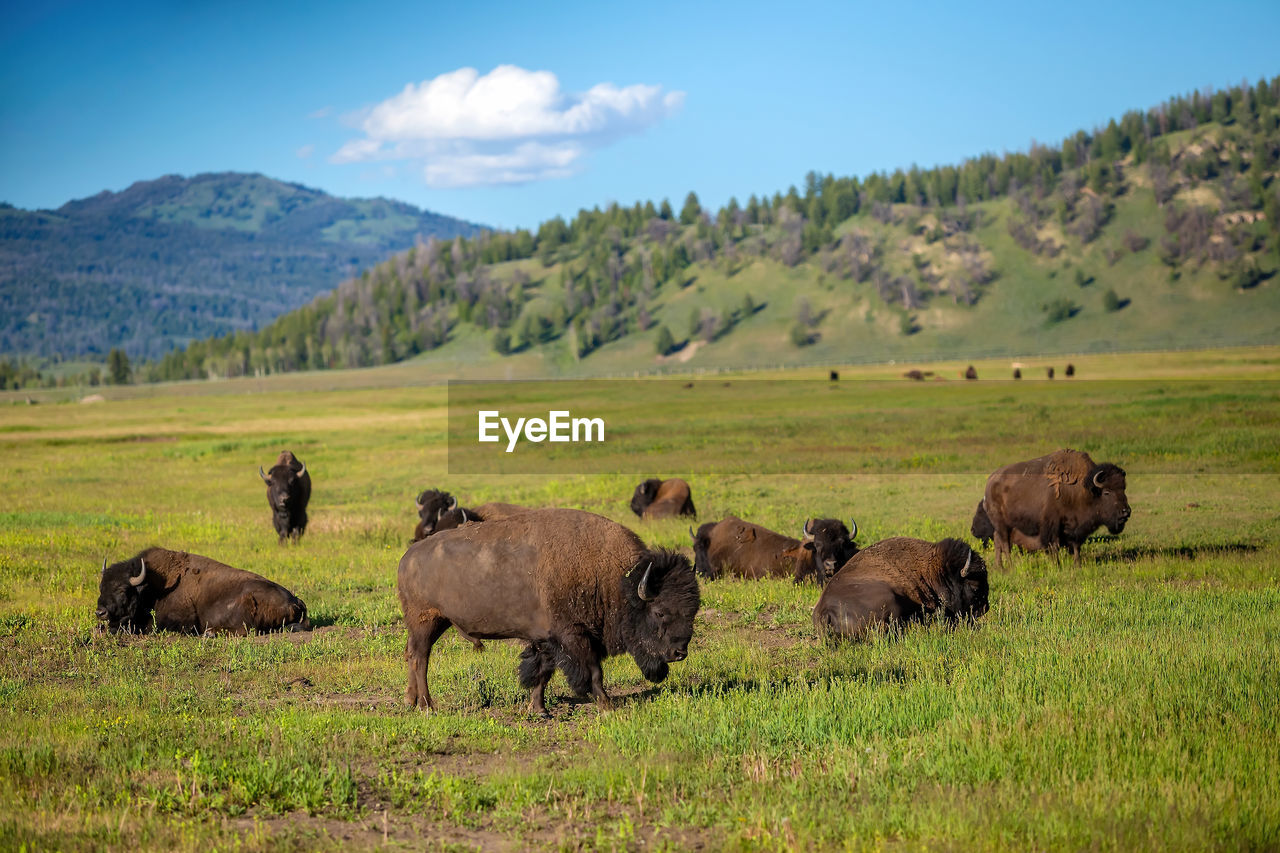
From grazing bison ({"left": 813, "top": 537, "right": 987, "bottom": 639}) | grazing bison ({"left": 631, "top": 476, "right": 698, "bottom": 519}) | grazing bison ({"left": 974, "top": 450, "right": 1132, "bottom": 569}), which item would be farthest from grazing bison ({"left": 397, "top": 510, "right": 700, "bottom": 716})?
grazing bison ({"left": 631, "top": 476, "right": 698, "bottom": 519})

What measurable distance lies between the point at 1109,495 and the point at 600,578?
11.3 m

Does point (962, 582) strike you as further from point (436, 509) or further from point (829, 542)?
point (436, 509)

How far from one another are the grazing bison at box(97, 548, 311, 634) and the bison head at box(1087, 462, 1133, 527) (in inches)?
494

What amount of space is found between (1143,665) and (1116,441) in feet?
90.5

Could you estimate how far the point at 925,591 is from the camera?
1289 cm

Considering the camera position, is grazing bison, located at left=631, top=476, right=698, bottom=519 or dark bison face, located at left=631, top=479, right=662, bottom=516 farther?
dark bison face, located at left=631, top=479, right=662, bottom=516

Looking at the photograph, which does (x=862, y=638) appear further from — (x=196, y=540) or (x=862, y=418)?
(x=862, y=418)

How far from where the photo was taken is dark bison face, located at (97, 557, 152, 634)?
48.0 feet

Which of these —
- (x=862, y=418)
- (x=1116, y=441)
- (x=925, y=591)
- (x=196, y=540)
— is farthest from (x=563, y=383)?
(x=925, y=591)

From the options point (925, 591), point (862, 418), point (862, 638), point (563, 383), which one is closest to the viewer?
point (862, 638)

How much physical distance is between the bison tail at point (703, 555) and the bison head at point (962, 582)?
6.28 meters

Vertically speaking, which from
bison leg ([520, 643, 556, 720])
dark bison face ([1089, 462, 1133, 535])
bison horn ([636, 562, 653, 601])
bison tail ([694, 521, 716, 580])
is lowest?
bison tail ([694, 521, 716, 580])

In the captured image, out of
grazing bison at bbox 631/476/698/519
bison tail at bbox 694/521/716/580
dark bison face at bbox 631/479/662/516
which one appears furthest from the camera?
dark bison face at bbox 631/479/662/516

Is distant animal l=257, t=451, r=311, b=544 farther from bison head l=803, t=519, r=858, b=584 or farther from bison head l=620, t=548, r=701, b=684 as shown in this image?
bison head l=620, t=548, r=701, b=684
